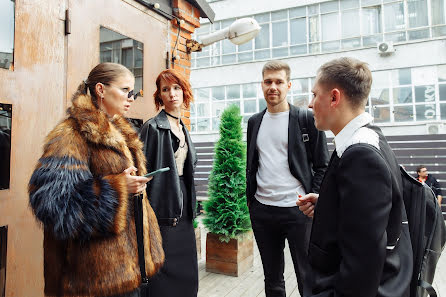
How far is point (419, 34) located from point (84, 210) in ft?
65.5

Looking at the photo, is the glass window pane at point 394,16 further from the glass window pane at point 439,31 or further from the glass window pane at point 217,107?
the glass window pane at point 217,107

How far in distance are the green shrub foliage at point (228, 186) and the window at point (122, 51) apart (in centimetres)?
149

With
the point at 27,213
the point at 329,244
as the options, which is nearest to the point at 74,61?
the point at 27,213

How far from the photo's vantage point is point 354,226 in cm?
118

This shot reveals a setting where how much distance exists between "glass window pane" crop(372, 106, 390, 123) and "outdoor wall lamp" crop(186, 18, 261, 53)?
15.0 meters

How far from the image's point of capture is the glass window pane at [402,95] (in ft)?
56.0

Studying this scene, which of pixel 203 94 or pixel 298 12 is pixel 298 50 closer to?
pixel 298 12

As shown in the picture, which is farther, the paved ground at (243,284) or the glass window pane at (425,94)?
the glass window pane at (425,94)

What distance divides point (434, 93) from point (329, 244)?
18455 millimetres

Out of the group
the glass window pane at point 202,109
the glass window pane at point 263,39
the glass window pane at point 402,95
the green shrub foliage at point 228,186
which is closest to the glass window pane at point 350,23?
the glass window pane at point 402,95

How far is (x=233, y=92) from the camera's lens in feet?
68.8

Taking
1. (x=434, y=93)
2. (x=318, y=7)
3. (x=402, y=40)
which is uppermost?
(x=318, y=7)

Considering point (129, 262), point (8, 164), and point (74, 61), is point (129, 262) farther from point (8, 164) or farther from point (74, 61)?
point (74, 61)

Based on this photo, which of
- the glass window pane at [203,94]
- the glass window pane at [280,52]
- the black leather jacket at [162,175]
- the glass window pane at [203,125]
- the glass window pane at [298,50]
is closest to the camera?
the black leather jacket at [162,175]
